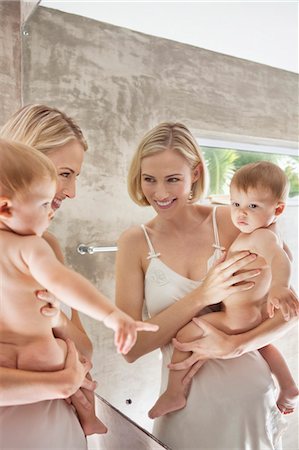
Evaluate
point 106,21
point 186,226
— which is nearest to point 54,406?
point 186,226

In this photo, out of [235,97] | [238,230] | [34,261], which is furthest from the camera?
[235,97]

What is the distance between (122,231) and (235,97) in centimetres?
37

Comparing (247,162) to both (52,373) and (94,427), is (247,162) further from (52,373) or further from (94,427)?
(94,427)

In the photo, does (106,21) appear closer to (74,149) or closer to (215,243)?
(74,149)

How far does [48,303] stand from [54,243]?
13 centimetres

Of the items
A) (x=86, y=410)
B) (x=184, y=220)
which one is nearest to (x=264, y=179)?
(x=184, y=220)

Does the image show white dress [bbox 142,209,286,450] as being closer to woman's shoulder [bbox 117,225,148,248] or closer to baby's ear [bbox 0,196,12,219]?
woman's shoulder [bbox 117,225,148,248]

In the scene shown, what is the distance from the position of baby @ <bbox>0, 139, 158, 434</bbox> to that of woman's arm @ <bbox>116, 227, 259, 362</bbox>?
186 mm

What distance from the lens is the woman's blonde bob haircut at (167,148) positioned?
838mm

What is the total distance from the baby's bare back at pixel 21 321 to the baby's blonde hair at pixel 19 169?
0.07 metres

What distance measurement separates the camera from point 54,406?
0.82 metres

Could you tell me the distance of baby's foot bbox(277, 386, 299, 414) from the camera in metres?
0.86

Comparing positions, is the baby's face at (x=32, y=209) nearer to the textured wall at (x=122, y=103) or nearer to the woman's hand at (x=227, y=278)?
the textured wall at (x=122, y=103)

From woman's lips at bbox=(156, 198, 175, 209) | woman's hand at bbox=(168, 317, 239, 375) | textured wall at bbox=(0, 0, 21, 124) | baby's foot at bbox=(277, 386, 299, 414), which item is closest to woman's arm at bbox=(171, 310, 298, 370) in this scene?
woman's hand at bbox=(168, 317, 239, 375)
